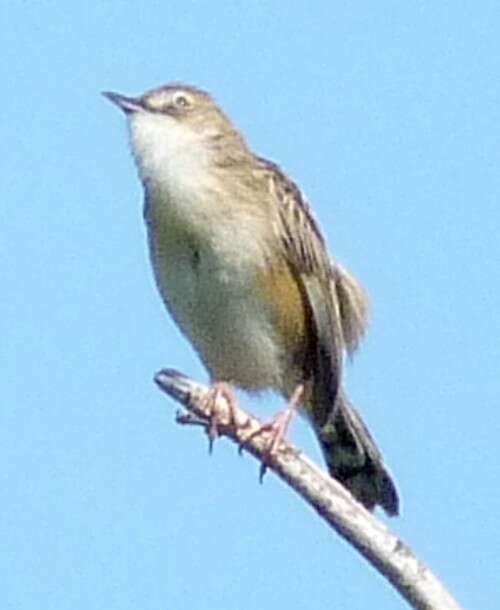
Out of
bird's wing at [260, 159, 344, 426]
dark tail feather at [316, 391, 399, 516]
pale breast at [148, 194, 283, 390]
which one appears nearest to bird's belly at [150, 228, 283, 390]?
pale breast at [148, 194, 283, 390]

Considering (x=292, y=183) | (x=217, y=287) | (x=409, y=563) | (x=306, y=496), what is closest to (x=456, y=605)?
(x=409, y=563)

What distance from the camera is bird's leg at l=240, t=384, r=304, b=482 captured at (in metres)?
7.08

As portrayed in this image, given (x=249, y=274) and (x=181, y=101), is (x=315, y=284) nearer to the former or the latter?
(x=249, y=274)

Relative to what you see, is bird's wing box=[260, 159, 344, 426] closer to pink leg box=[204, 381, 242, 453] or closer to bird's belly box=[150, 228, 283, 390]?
bird's belly box=[150, 228, 283, 390]

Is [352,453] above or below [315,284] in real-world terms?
below

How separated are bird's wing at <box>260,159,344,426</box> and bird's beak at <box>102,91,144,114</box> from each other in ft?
1.88

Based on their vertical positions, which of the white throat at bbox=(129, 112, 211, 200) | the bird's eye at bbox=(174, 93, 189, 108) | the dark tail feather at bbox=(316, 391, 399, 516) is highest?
the bird's eye at bbox=(174, 93, 189, 108)

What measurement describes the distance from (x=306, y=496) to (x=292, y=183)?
2932mm

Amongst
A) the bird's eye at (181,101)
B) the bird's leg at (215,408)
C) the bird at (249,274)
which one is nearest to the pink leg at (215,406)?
the bird's leg at (215,408)

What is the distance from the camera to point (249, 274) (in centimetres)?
858

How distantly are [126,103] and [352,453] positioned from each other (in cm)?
167

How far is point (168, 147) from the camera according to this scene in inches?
345

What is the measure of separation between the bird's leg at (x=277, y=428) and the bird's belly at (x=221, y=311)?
0.20m

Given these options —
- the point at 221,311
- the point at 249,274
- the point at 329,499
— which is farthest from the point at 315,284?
the point at 329,499
